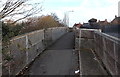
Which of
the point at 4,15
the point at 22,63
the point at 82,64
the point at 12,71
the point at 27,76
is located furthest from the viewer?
the point at 82,64

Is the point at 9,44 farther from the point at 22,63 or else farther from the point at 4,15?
the point at 22,63

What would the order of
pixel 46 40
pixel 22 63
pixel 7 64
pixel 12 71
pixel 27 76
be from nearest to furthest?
pixel 7 64 → pixel 12 71 → pixel 27 76 → pixel 22 63 → pixel 46 40

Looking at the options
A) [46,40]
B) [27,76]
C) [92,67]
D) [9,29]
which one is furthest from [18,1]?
[46,40]

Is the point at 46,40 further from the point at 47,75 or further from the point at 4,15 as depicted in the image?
the point at 4,15

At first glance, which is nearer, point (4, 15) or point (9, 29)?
point (4, 15)

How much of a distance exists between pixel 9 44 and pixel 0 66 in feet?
2.95

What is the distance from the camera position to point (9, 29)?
8008mm

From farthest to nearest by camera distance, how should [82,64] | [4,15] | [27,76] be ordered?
[82,64] → [27,76] → [4,15]

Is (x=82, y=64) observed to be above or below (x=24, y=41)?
below

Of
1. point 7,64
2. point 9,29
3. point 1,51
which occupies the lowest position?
point 7,64

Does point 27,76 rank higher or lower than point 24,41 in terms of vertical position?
lower

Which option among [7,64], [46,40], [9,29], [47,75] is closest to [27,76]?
[47,75]

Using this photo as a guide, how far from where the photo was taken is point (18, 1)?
720 centimetres

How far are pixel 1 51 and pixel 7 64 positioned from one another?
0.71 metres
